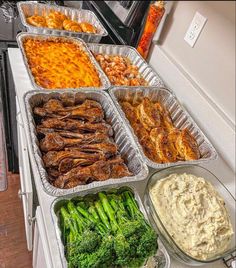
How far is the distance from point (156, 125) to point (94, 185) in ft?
1.41

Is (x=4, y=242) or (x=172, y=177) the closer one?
(x=172, y=177)

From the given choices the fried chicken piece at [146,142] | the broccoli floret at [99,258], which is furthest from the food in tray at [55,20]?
the broccoli floret at [99,258]

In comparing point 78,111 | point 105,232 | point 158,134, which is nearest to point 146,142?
point 158,134

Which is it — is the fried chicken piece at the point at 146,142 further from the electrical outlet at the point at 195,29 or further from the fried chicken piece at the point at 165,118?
the electrical outlet at the point at 195,29

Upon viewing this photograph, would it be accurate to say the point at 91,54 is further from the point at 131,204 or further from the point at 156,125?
the point at 131,204

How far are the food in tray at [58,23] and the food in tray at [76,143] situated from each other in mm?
631

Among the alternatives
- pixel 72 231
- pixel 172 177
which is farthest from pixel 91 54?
pixel 72 231

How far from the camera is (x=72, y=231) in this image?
0.73m

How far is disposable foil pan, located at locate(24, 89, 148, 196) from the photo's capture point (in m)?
0.82

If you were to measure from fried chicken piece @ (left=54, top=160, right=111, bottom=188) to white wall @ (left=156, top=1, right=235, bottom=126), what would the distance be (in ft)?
1.99

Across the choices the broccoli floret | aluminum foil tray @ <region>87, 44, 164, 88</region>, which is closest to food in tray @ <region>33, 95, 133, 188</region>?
the broccoli floret

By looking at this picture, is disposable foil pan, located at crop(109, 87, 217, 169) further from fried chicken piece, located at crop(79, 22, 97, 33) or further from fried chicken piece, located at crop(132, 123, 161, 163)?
fried chicken piece, located at crop(79, 22, 97, 33)

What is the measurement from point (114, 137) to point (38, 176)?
350 mm

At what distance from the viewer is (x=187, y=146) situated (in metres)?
1.06
